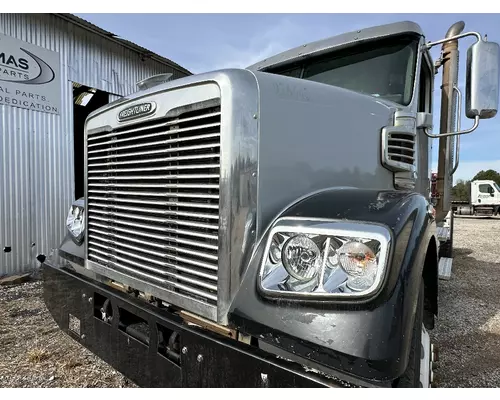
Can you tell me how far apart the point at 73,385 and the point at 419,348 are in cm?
233

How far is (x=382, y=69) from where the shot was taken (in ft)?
9.77

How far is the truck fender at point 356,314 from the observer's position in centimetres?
129

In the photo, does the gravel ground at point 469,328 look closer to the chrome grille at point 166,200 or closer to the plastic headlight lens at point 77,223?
the chrome grille at point 166,200

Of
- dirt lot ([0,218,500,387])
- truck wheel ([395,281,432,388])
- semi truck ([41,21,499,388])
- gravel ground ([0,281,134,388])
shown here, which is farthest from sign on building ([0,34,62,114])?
truck wheel ([395,281,432,388])

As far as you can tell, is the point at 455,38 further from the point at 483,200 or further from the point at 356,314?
the point at 483,200

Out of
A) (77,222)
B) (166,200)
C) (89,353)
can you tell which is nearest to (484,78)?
(166,200)

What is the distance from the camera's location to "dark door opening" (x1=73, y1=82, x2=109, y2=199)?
24.4 ft

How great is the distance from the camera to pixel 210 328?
1797 mm

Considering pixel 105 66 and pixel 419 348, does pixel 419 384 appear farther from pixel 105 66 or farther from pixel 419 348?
pixel 105 66

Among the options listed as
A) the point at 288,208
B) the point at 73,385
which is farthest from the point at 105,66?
the point at 288,208

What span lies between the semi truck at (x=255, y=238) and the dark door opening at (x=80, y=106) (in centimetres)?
546

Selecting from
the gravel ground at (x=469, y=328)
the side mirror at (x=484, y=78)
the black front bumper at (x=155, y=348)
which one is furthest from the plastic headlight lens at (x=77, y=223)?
the side mirror at (x=484, y=78)

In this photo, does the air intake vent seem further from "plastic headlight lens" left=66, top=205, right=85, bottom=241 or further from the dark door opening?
the dark door opening

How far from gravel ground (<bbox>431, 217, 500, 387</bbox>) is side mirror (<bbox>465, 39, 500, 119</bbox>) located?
79.7 inches
